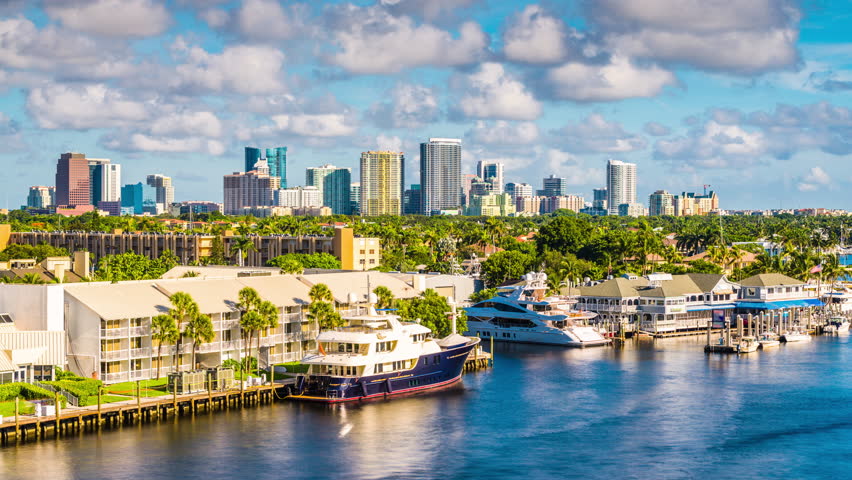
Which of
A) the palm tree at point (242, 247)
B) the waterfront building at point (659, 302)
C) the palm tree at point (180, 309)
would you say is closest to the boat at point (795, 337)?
the waterfront building at point (659, 302)

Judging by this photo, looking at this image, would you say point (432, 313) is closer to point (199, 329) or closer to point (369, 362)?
point (369, 362)

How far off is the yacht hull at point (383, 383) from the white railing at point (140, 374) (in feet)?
34.7

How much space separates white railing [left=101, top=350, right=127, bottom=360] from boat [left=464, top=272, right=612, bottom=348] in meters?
48.0

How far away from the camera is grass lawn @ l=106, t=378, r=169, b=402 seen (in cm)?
7519

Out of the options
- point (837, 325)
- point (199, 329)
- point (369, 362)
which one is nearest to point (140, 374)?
point (199, 329)

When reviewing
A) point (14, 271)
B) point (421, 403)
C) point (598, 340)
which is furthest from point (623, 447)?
point (14, 271)

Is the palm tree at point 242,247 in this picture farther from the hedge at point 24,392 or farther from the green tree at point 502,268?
the hedge at point 24,392

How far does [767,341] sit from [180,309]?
65988 millimetres

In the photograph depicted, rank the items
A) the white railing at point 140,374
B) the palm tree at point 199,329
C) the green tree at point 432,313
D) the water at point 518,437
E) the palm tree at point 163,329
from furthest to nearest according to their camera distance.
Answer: the green tree at point 432,313, the palm tree at point 199,329, the white railing at point 140,374, the palm tree at point 163,329, the water at point 518,437

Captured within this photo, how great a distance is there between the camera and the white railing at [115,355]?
7769 cm

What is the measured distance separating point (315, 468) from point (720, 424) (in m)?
28.8

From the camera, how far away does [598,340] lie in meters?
118

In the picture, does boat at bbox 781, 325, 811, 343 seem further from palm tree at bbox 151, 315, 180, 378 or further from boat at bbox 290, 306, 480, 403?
palm tree at bbox 151, 315, 180, 378

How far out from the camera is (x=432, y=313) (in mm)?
99250
